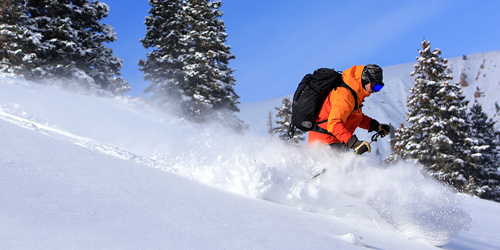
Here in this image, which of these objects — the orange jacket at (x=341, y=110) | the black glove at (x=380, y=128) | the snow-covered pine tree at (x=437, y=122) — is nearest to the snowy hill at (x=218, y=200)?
the orange jacket at (x=341, y=110)

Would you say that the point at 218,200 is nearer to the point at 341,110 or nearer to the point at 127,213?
the point at 127,213

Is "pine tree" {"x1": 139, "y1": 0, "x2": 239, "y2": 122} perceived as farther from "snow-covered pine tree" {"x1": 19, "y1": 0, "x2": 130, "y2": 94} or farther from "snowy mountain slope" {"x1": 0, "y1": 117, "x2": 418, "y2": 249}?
"snowy mountain slope" {"x1": 0, "y1": 117, "x2": 418, "y2": 249}

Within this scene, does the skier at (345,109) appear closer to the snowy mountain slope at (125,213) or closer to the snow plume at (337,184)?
the snow plume at (337,184)

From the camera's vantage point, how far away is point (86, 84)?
19.0m

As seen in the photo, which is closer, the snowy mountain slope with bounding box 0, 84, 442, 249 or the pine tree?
the snowy mountain slope with bounding box 0, 84, 442, 249

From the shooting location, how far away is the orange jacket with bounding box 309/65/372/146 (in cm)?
443

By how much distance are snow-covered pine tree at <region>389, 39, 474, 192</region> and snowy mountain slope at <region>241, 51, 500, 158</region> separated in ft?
160

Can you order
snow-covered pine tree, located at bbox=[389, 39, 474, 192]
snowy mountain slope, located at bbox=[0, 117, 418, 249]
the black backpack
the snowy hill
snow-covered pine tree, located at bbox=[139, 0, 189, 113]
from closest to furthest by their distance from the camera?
snowy mountain slope, located at bbox=[0, 117, 418, 249] → the snowy hill → the black backpack → snow-covered pine tree, located at bbox=[389, 39, 474, 192] → snow-covered pine tree, located at bbox=[139, 0, 189, 113]

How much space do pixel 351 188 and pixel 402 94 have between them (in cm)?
12544

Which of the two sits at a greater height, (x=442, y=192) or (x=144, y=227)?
(x=442, y=192)

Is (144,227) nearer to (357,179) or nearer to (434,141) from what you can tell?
(357,179)

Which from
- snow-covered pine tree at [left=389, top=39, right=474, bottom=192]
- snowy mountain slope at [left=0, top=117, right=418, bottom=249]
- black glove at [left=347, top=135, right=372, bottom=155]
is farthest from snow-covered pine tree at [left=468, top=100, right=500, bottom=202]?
snowy mountain slope at [left=0, top=117, right=418, bottom=249]

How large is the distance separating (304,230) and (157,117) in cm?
1289

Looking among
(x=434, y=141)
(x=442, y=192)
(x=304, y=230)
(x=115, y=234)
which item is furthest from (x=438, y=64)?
(x=115, y=234)
